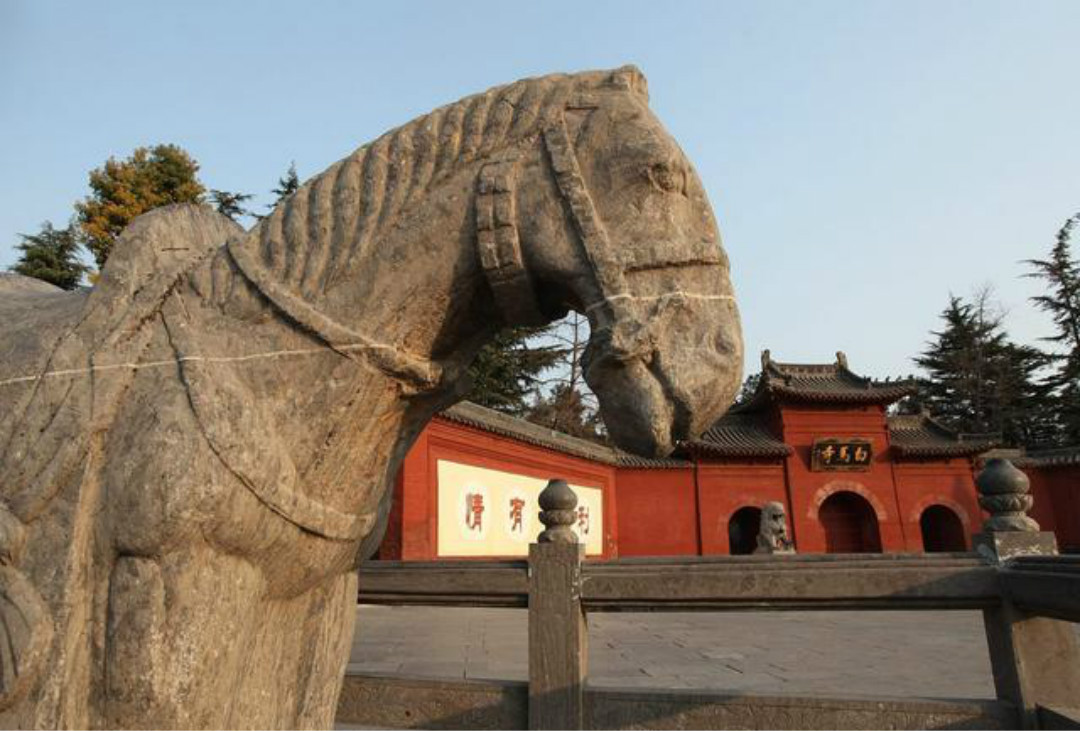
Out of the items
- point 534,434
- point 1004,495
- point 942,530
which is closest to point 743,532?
point 942,530

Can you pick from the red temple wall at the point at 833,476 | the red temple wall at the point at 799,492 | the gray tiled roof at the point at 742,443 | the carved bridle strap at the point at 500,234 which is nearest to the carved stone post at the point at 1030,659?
the carved bridle strap at the point at 500,234

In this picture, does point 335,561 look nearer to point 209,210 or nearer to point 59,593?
point 59,593

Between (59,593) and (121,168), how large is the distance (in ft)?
59.9

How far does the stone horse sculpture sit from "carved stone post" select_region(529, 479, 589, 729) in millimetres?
1864

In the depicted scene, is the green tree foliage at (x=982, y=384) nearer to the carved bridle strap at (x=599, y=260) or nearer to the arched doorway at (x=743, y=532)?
the arched doorway at (x=743, y=532)

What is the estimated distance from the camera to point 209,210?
1.57m

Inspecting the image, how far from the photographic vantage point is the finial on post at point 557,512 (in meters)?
3.66

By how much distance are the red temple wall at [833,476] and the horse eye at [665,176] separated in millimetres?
18244

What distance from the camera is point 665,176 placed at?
1.20 metres

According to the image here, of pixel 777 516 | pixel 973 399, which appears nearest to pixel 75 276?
pixel 777 516

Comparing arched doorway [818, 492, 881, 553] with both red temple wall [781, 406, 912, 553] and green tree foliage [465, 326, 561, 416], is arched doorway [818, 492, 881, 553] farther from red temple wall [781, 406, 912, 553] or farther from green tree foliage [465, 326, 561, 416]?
green tree foliage [465, 326, 561, 416]

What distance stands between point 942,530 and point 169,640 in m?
23.1

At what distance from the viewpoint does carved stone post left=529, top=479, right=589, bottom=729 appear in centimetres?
304

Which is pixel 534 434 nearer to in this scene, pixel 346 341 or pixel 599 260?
pixel 346 341
